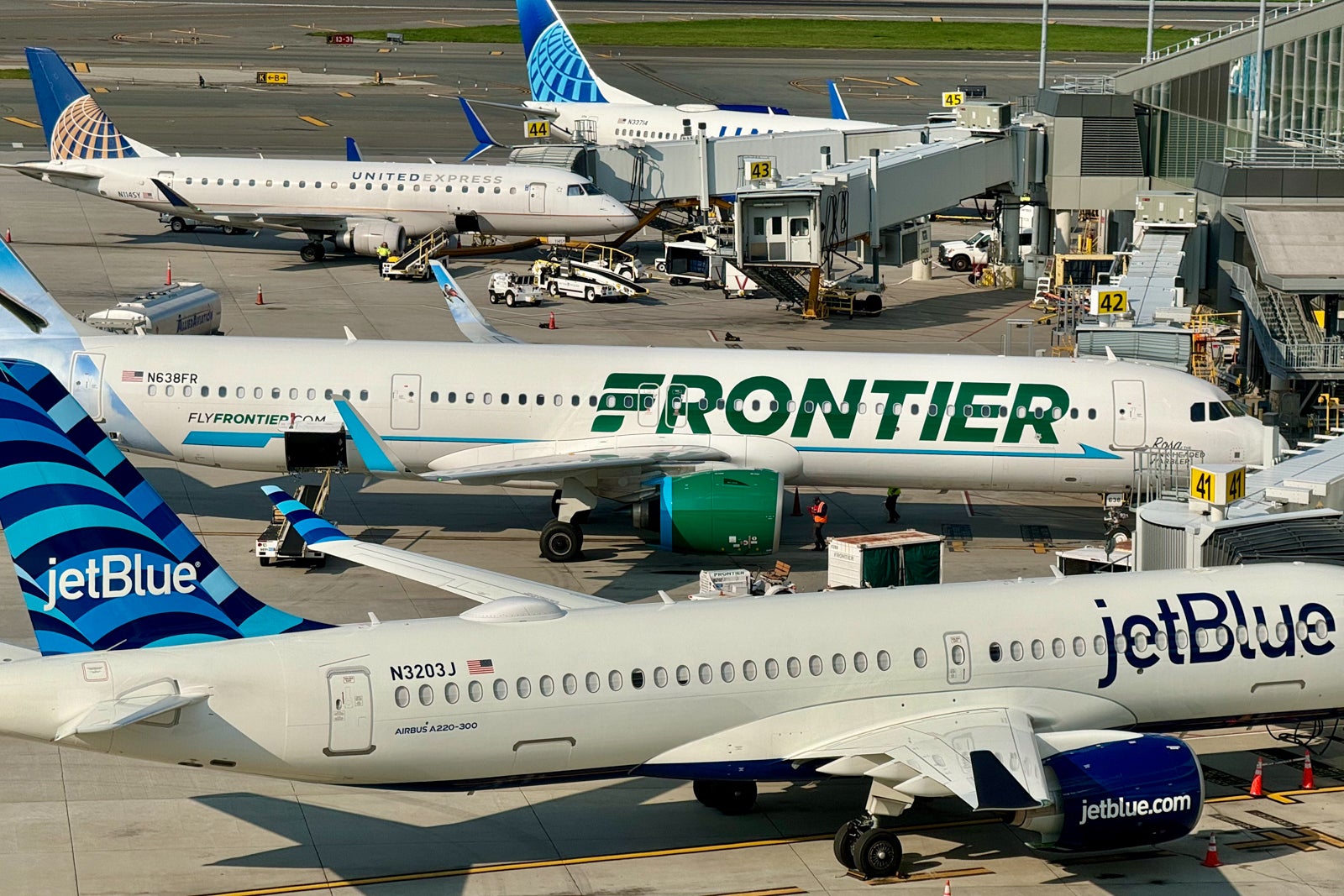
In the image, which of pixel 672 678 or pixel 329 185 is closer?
pixel 672 678

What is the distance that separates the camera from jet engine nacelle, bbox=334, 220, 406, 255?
74.3 metres

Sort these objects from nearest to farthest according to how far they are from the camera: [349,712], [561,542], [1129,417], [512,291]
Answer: [349,712], [561,542], [1129,417], [512,291]

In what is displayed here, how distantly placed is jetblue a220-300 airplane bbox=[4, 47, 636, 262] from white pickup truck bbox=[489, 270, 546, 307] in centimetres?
739

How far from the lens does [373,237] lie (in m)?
74.4

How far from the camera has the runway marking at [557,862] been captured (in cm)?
2231

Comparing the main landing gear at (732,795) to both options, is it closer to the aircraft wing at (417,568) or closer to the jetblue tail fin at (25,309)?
the aircraft wing at (417,568)

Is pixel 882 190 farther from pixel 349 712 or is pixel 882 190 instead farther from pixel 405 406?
pixel 349 712

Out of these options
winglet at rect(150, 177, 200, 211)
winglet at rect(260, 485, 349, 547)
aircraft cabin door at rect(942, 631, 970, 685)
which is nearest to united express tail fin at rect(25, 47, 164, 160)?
winglet at rect(150, 177, 200, 211)

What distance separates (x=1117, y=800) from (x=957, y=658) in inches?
118

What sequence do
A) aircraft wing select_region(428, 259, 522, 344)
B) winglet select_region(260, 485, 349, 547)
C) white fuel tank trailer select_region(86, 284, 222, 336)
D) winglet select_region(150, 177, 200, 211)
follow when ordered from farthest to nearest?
winglet select_region(150, 177, 200, 211)
white fuel tank trailer select_region(86, 284, 222, 336)
aircraft wing select_region(428, 259, 522, 344)
winglet select_region(260, 485, 349, 547)

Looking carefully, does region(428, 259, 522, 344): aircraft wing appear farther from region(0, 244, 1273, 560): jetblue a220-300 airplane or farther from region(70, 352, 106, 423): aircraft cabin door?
region(70, 352, 106, 423): aircraft cabin door

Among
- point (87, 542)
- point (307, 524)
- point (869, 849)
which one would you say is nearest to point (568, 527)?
point (307, 524)

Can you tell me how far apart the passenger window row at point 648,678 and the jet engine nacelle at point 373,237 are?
176 feet

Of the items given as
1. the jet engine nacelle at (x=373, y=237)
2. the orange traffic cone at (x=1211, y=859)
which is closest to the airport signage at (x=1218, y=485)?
the orange traffic cone at (x=1211, y=859)
